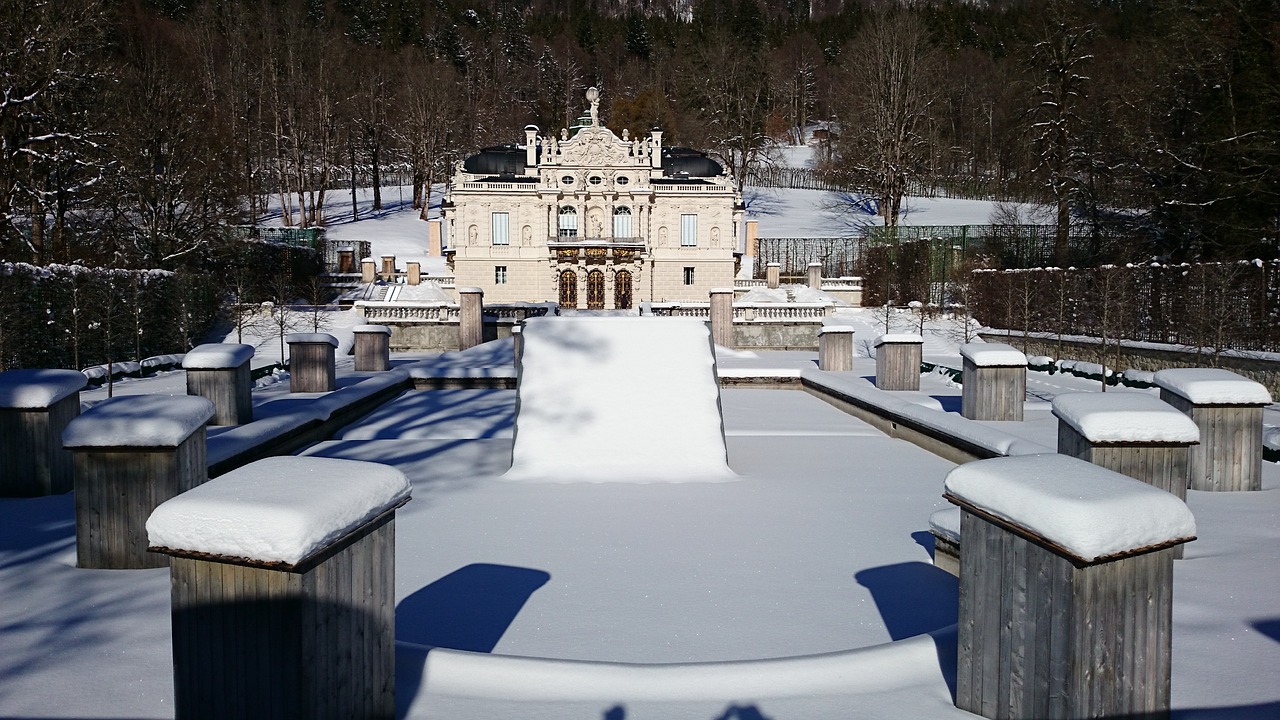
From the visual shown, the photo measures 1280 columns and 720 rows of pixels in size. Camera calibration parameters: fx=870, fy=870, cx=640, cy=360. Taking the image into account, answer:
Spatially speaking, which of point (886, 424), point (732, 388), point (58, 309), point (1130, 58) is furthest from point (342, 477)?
point (1130, 58)

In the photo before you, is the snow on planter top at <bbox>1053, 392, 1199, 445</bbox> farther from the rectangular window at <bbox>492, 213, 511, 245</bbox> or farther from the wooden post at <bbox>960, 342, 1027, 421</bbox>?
the rectangular window at <bbox>492, 213, 511, 245</bbox>

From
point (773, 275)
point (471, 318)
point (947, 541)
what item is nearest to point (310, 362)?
point (947, 541)

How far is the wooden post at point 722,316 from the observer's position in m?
26.3

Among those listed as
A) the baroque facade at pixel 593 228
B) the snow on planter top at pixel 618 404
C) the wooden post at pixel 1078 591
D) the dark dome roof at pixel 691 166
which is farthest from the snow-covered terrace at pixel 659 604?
the dark dome roof at pixel 691 166

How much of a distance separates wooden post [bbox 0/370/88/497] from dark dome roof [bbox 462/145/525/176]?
42.3 m

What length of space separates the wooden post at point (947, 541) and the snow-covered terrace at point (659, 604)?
0.12 metres

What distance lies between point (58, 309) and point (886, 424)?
55.8 ft

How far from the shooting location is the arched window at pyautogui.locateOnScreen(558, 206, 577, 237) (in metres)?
45.8

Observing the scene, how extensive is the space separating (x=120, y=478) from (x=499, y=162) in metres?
45.1

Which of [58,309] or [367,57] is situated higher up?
[367,57]

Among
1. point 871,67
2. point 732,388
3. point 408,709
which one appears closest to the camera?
point 408,709

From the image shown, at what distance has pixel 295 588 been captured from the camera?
2.87 m

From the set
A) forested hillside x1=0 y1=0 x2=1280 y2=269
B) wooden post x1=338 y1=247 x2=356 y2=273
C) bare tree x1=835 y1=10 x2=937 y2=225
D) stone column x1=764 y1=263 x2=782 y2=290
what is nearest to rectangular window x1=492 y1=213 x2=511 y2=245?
wooden post x1=338 y1=247 x2=356 y2=273

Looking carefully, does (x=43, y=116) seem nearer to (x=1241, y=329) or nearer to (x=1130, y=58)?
(x=1241, y=329)
